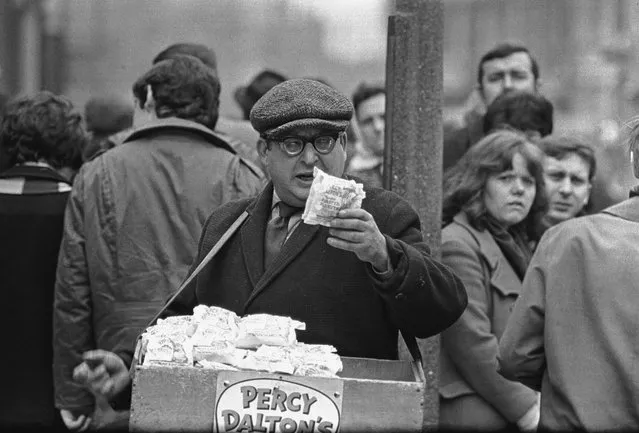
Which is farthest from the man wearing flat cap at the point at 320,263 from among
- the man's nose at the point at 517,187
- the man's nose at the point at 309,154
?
the man's nose at the point at 517,187

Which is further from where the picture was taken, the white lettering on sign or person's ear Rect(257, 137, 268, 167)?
person's ear Rect(257, 137, 268, 167)

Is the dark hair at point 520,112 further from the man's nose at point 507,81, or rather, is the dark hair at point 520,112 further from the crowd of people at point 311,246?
the man's nose at point 507,81

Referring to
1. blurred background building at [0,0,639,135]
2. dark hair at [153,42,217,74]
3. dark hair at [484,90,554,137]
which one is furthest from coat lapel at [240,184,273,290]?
blurred background building at [0,0,639,135]

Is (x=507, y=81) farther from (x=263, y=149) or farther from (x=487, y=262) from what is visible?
(x=263, y=149)

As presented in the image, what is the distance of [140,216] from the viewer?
18.1ft

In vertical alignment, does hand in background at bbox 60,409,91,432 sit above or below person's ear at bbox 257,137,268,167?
below

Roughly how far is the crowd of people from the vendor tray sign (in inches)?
14.4

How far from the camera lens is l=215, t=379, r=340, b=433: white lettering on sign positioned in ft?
11.4

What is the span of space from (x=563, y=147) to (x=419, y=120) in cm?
154

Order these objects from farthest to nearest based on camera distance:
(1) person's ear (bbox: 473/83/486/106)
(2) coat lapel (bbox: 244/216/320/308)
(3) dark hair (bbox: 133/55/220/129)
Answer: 1. (1) person's ear (bbox: 473/83/486/106)
2. (3) dark hair (bbox: 133/55/220/129)
3. (2) coat lapel (bbox: 244/216/320/308)

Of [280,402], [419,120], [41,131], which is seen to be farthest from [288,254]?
[41,131]

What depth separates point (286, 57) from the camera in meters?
13.7

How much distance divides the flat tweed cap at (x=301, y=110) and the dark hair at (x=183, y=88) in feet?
5.81

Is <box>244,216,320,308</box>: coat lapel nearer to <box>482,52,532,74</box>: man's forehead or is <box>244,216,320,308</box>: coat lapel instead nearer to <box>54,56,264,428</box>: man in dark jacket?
<box>54,56,264,428</box>: man in dark jacket
